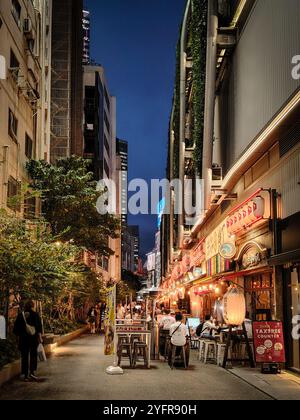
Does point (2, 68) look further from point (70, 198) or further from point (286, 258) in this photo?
point (286, 258)

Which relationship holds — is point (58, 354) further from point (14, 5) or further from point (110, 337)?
point (14, 5)

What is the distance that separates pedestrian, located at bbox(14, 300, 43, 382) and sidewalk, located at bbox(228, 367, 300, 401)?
17.1 ft

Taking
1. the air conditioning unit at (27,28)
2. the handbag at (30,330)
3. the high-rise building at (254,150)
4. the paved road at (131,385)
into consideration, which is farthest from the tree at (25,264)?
the air conditioning unit at (27,28)

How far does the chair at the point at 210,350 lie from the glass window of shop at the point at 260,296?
169 centimetres

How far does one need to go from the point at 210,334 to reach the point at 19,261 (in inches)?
329

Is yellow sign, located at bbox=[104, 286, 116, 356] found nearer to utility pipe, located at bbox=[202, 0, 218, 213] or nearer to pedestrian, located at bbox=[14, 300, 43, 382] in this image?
pedestrian, located at bbox=[14, 300, 43, 382]

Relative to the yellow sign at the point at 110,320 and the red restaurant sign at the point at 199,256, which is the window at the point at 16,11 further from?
the yellow sign at the point at 110,320

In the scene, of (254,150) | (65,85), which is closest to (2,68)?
(254,150)

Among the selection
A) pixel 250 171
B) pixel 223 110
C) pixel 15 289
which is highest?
pixel 223 110

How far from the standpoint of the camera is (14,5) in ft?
90.5

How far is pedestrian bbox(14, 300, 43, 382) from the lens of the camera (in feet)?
46.8

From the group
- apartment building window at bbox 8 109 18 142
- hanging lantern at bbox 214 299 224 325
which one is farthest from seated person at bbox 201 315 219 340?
apartment building window at bbox 8 109 18 142

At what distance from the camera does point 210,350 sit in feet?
66.8
